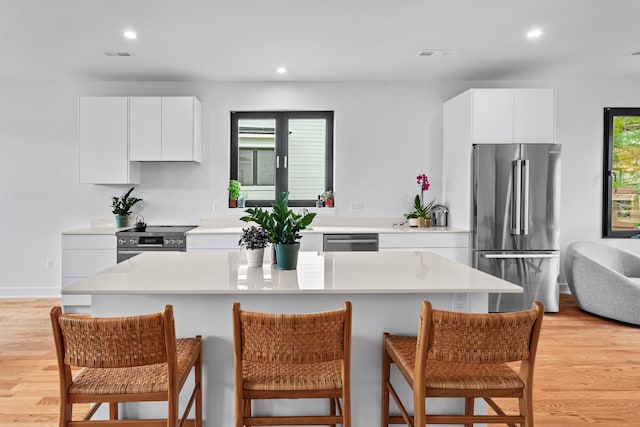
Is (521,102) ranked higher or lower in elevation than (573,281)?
higher

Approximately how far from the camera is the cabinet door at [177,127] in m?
4.61

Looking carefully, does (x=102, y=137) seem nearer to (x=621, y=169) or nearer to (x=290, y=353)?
(x=290, y=353)

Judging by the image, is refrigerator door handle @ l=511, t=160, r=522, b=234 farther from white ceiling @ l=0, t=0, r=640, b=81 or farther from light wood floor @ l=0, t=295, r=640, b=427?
white ceiling @ l=0, t=0, r=640, b=81

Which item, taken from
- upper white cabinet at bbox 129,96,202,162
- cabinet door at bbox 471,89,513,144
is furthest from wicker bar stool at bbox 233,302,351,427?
upper white cabinet at bbox 129,96,202,162

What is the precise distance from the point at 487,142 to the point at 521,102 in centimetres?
53

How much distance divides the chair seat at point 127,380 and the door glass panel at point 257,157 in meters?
3.54

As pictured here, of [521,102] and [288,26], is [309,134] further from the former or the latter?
[521,102]

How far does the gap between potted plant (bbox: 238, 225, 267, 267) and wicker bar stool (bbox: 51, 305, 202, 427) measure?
2.81 ft

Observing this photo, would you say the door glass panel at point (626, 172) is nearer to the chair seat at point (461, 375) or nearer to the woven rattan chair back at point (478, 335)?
the chair seat at point (461, 375)

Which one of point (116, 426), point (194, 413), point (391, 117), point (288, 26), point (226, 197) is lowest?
point (194, 413)

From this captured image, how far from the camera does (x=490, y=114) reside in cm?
435

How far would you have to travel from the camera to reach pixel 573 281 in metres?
4.45

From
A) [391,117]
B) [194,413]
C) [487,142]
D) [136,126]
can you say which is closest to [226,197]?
[136,126]

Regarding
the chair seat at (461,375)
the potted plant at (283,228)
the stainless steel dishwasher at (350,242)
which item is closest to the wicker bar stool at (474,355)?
the chair seat at (461,375)
